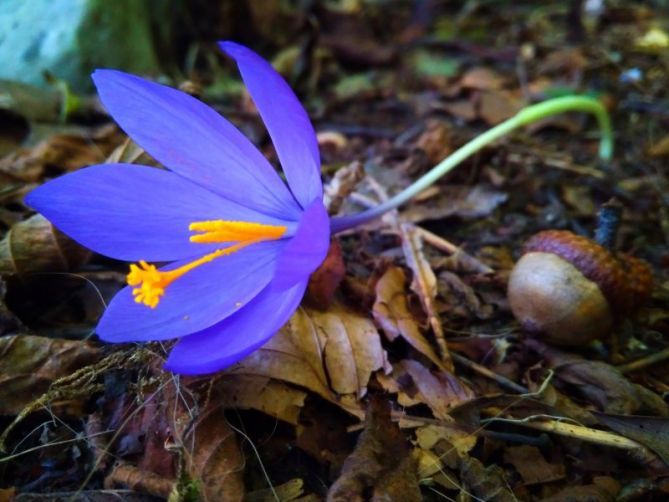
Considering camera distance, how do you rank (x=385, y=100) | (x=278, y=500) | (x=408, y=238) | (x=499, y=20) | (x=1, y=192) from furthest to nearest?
1. (x=499, y=20)
2. (x=385, y=100)
3. (x=408, y=238)
4. (x=1, y=192)
5. (x=278, y=500)

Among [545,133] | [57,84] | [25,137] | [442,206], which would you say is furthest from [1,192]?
[545,133]


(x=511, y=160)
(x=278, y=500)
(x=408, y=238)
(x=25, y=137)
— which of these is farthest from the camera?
(x=511, y=160)

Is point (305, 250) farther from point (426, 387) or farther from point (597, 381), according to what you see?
point (597, 381)

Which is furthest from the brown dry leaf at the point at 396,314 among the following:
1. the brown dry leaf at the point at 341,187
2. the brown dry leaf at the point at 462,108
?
the brown dry leaf at the point at 462,108

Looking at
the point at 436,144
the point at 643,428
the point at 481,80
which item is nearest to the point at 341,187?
the point at 436,144

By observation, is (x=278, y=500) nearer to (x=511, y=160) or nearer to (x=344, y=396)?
(x=344, y=396)

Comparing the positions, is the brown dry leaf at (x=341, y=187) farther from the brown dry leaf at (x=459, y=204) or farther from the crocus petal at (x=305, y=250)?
the crocus petal at (x=305, y=250)
